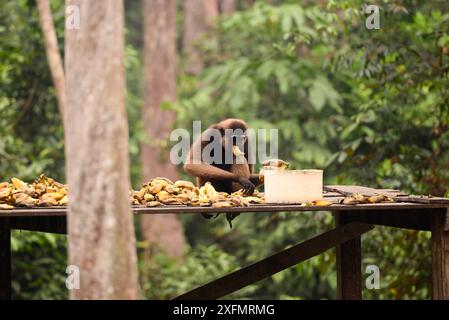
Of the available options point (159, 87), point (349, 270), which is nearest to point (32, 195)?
point (349, 270)

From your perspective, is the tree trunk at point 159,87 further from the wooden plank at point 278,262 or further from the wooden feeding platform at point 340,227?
the wooden plank at point 278,262

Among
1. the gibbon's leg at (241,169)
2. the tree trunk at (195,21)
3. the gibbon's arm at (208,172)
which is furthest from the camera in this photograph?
the tree trunk at (195,21)

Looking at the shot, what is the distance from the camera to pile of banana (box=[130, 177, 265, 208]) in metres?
6.06

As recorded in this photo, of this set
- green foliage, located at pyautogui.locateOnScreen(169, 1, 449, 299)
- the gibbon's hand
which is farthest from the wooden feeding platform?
green foliage, located at pyautogui.locateOnScreen(169, 1, 449, 299)

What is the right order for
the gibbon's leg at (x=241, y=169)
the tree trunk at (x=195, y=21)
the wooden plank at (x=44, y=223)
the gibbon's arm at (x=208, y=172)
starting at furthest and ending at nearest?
1. the tree trunk at (x=195, y=21)
2. the gibbon's leg at (x=241, y=169)
3. the gibbon's arm at (x=208, y=172)
4. the wooden plank at (x=44, y=223)

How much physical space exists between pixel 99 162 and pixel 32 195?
1.75 meters

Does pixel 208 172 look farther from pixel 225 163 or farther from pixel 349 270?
pixel 349 270

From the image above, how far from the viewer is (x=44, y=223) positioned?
634cm

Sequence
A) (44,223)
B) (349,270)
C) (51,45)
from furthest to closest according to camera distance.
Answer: (51,45), (349,270), (44,223)

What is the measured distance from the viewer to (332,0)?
32.9 feet

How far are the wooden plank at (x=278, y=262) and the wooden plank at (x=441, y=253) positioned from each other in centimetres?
102

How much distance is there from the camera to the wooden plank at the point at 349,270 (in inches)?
305

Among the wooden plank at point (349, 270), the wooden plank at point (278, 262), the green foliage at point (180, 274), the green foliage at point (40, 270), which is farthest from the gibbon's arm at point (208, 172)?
the green foliage at point (180, 274)
